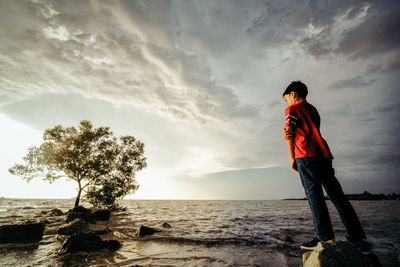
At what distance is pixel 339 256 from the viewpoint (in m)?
2.53

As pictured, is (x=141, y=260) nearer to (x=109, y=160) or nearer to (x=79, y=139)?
(x=109, y=160)

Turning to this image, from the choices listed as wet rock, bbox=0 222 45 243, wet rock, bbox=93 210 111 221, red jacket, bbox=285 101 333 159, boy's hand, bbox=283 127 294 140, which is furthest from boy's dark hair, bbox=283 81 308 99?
wet rock, bbox=93 210 111 221

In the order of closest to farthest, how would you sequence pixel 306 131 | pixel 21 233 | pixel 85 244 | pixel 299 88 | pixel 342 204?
pixel 342 204 < pixel 306 131 < pixel 299 88 < pixel 85 244 < pixel 21 233

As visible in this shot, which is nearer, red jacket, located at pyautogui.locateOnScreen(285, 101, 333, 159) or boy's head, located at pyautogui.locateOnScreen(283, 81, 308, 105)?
red jacket, located at pyautogui.locateOnScreen(285, 101, 333, 159)

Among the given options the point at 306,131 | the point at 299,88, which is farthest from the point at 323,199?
the point at 299,88

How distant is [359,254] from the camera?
8.49ft

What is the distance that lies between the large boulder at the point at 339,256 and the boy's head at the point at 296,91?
279cm

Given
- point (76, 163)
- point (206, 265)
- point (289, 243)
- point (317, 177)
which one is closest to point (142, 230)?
point (206, 265)

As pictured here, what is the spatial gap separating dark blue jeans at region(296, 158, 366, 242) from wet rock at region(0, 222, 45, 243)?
9702mm

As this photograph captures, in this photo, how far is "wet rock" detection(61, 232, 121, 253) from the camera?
17.1 ft

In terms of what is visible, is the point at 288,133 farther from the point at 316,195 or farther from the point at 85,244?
the point at 85,244

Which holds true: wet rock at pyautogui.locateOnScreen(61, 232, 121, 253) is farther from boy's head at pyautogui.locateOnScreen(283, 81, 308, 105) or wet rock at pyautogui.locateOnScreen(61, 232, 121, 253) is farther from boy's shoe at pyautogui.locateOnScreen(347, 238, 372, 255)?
boy's head at pyautogui.locateOnScreen(283, 81, 308, 105)

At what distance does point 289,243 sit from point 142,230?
648cm

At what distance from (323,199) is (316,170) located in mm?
513
